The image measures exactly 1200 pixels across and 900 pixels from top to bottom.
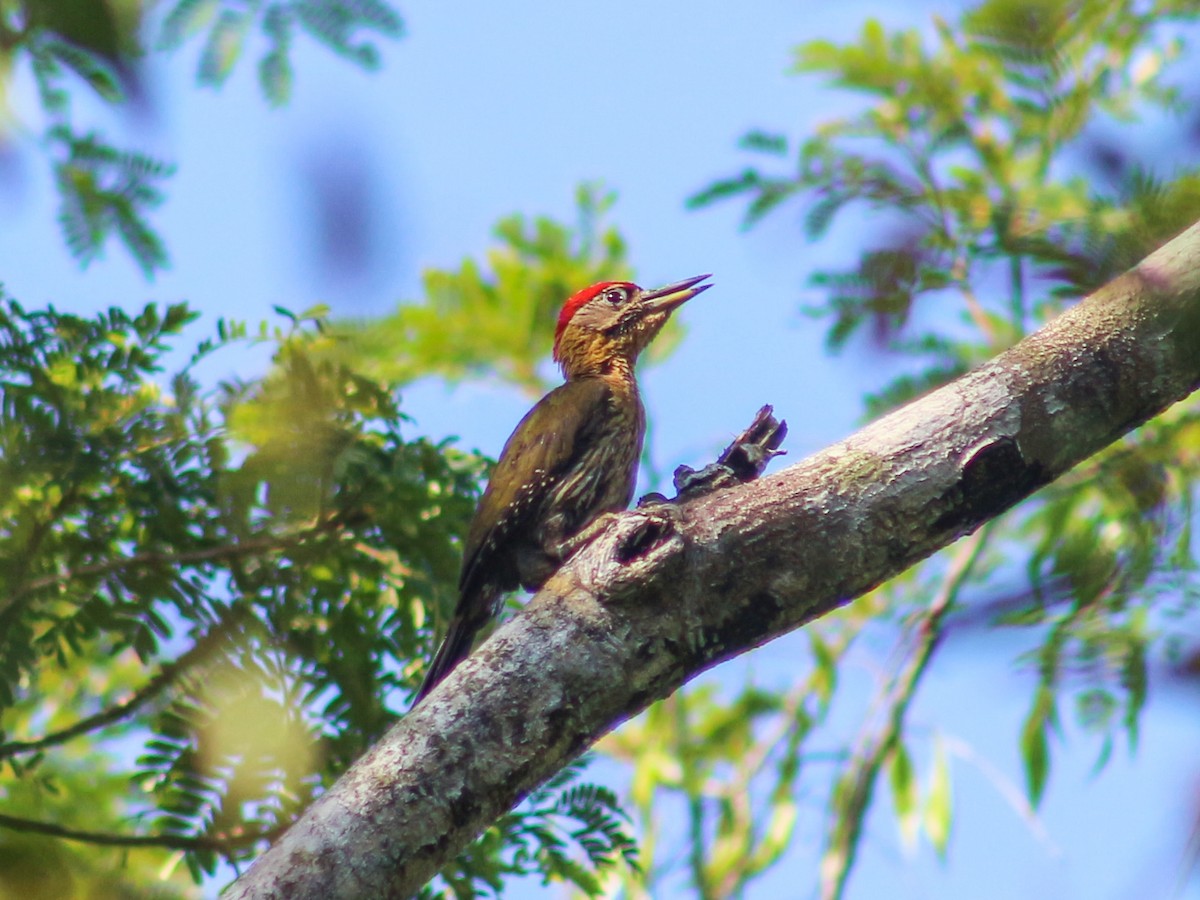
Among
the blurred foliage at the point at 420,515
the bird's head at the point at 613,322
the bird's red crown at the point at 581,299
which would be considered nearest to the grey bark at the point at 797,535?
the blurred foliage at the point at 420,515

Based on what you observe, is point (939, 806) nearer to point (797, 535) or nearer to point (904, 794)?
point (904, 794)

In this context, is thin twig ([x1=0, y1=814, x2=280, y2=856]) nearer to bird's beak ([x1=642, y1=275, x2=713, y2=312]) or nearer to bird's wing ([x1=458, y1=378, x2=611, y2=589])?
bird's wing ([x1=458, y1=378, x2=611, y2=589])

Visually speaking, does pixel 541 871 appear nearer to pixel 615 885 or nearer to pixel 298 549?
pixel 615 885

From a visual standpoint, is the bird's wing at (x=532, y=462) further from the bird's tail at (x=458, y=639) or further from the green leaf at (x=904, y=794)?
the green leaf at (x=904, y=794)

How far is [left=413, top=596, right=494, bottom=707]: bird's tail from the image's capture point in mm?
3689

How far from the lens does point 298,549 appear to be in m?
3.56

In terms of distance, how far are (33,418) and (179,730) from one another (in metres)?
0.87

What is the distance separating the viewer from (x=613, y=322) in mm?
5551

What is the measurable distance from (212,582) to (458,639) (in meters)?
0.70

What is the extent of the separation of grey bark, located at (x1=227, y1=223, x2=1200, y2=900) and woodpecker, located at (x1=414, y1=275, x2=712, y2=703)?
2.57ft

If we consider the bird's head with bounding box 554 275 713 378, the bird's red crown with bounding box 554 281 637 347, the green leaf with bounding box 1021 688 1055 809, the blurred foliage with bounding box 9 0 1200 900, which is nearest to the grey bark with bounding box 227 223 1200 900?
the blurred foliage with bounding box 9 0 1200 900

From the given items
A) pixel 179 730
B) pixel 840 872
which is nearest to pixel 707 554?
pixel 179 730

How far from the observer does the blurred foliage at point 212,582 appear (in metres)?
3.32

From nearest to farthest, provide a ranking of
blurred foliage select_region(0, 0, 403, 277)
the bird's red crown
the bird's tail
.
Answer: blurred foliage select_region(0, 0, 403, 277), the bird's tail, the bird's red crown
